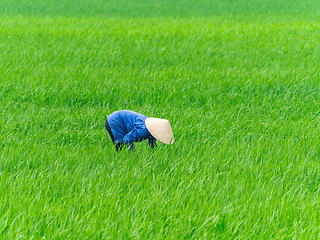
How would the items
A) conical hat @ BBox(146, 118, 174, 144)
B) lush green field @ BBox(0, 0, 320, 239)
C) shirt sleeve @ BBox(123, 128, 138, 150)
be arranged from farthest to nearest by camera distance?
1. shirt sleeve @ BBox(123, 128, 138, 150)
2. conical hat @ BBox(146, 118, 174, 144)
3. lush green field @ BBox(0, 0, 320, 239)

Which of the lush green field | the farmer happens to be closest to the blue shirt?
the farmer

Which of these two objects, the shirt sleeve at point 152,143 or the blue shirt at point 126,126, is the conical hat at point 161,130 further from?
the shirt sleeve at point 152,143

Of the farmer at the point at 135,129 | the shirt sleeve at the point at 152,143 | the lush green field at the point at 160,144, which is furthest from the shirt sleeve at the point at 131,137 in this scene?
the shirt sleeve at the point at 152,143

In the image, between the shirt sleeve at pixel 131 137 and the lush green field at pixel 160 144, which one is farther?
the shirt sleeve at pixel 131 137

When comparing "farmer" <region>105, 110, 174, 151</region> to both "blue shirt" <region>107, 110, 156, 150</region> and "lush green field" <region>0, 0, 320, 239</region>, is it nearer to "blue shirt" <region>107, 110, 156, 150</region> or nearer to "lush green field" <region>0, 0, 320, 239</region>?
"blue shirt" <region>107, 110, 156, 150</region>

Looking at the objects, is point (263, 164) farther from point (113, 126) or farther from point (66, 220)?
point (66, 220)

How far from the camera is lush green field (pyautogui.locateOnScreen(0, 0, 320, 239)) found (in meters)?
2.32

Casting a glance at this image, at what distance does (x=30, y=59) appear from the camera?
22.2ft

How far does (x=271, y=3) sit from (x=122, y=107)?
14.4 metres

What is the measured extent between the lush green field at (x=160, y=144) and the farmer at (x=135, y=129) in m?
0.16

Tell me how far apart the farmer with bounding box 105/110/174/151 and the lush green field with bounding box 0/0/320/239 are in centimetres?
16

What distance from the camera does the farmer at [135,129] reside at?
3039 millimetres

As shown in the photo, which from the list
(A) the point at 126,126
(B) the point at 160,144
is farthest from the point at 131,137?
(B) the point at 160,144

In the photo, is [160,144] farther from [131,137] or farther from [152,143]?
[131,137]
